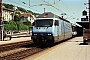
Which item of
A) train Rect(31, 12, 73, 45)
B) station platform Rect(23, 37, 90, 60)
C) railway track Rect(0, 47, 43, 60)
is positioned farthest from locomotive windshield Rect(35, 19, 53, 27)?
railway track Rect(0, 47, 43, 60)

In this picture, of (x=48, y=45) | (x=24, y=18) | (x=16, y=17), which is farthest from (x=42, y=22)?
(x=24, y=18)

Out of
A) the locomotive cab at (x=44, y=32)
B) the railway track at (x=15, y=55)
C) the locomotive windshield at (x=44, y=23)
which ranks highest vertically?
the locomotive windshield at (x=44, y=23)

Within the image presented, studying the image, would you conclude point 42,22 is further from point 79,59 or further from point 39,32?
point 79,59

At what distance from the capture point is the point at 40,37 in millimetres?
22531

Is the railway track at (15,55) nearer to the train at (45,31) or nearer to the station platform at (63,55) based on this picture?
the station platform at (63,55)

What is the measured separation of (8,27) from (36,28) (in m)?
85.9

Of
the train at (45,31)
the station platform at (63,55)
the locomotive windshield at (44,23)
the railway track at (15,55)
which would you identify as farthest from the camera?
the locomotive windshield at (44,23)

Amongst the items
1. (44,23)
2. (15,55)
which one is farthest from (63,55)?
(44,23)

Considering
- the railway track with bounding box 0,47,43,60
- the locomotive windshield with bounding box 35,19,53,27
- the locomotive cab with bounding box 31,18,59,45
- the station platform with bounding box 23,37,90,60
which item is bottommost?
the railway track with bounding box 0,47,43,60

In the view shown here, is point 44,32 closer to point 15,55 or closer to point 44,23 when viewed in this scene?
point 44,23

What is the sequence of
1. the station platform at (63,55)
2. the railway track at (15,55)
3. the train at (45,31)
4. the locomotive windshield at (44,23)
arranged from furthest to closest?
the locomotive windshield at (44,23)
the train at (45,31)
the railway track at (15,55)
the station platform at (63,55)

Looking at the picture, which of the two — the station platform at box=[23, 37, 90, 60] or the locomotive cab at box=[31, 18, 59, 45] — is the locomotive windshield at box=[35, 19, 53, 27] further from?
the station platform at box=[23, 37, 90, 60]

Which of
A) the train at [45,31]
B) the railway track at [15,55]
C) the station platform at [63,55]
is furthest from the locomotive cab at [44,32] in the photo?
the railway track at [15,55]

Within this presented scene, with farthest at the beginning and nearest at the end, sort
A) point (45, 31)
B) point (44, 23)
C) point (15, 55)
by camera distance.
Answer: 1. point (44, 23)
2. point (45, 31)
3. point (15, 55)
